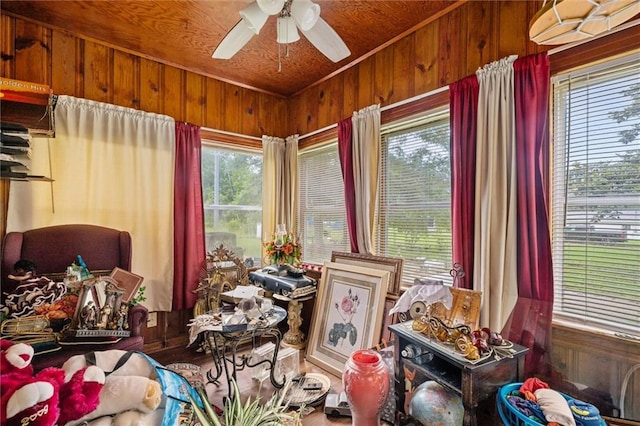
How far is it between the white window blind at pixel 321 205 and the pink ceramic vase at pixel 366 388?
155 cm

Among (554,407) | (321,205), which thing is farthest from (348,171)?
(554,407)

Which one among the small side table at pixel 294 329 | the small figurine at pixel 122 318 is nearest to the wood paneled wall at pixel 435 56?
the small side table at pixel 294 329

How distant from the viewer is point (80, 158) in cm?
256

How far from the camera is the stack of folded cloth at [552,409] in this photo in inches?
44.9

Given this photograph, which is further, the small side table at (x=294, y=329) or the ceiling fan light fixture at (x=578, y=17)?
the small side table at (x=294, y=329)

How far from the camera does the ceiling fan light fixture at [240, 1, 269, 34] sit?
164 centimetres

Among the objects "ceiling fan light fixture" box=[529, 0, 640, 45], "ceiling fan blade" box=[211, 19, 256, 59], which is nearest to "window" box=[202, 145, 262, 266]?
"ceiling fan blade" box=[211, 19, 256, 59]

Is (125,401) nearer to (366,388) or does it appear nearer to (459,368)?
(366,388)

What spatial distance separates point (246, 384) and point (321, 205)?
1.91 m

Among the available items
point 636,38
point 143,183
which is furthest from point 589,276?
point 143,183

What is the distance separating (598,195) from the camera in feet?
5.24

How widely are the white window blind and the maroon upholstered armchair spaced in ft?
6.01

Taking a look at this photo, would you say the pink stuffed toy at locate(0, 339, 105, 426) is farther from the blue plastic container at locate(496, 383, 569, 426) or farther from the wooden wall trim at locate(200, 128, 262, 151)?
the wooden wall trim at locate(200, 128, 262, 151)

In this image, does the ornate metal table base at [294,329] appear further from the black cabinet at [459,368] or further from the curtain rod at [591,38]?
the curtain rod at [591,38]
